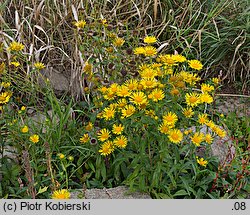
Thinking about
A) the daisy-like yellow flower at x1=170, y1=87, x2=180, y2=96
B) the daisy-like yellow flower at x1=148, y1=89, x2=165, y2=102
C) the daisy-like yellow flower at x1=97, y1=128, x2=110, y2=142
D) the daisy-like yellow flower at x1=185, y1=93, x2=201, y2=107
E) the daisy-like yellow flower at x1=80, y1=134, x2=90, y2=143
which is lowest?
the daisy-like yellow flower at x1=80, y1=134, x2=90, y2=143

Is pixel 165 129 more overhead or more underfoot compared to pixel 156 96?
more underfoot

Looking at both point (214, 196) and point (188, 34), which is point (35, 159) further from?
point (188, 34)

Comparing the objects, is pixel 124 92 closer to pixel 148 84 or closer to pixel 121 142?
pixel 148 84

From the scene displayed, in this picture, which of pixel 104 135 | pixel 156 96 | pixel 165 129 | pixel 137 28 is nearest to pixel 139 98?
pixel 156 96

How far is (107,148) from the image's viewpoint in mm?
2158

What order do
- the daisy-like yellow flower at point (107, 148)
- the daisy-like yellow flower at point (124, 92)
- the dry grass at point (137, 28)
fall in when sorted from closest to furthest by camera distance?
1. the daisy-like yellow flower at point (124, 92)
2. the daisy-like yellow flower at point (107, 148)
3. the dry grass at point (137, 28)

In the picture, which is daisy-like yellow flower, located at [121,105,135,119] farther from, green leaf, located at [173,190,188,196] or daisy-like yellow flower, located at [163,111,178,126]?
green leaf, located at [173,190,188,196]

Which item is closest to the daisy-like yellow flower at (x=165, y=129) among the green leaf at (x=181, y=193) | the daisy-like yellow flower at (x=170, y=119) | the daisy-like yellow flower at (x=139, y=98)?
the daisy-like yellow flower at (x=170, y=119)

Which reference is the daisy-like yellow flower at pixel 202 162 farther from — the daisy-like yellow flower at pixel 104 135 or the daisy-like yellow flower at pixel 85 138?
the daisy-like yellow flower at pixel 85 138

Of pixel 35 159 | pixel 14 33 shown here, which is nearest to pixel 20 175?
pixel 35 159

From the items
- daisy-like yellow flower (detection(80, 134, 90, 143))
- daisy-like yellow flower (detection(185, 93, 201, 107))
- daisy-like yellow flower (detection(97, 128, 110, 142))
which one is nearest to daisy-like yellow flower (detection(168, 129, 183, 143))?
daisy-like yellow flower (detection(185, 93, 201, 107))

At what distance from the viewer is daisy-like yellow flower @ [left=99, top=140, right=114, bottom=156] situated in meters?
2.15

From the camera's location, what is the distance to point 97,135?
2334mm

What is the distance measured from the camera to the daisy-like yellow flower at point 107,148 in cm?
215
